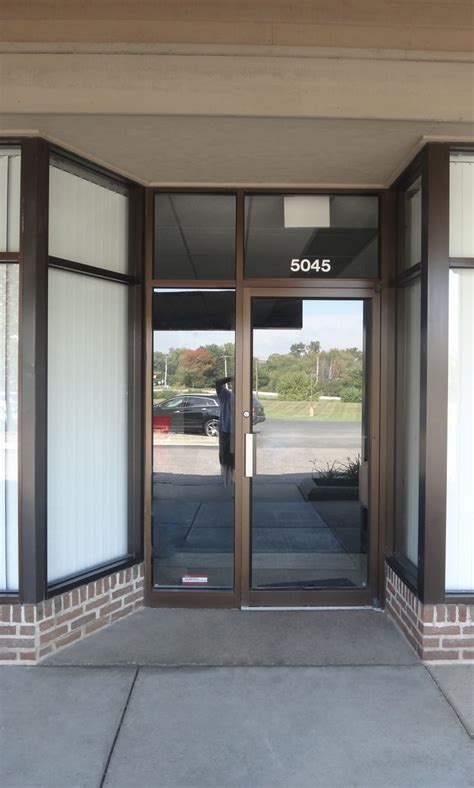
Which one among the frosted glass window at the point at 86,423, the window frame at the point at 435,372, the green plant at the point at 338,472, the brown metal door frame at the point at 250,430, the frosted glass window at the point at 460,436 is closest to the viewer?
the window frame at the point at 435,372

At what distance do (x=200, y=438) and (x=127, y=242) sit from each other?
5.16 feet

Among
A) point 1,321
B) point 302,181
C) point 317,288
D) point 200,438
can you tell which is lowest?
point 200,438

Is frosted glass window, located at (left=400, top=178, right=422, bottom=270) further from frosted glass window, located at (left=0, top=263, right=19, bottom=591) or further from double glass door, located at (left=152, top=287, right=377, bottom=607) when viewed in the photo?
frosted glass window, located at (left=0, top=263, right=19, bottom=591)

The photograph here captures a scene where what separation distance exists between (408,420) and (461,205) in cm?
145

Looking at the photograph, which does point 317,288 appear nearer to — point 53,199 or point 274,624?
point 53,199

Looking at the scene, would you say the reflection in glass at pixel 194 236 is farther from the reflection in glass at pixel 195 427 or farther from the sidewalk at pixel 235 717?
the sidewalk at pixel 235 717

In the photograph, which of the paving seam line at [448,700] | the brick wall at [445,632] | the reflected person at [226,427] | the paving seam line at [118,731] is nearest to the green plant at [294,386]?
the reflected person at [226,427]

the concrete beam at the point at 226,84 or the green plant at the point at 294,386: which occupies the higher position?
the concrete beam at the point at 226,84

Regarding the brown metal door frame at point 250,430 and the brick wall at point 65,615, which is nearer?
the brick wall at point 65,615

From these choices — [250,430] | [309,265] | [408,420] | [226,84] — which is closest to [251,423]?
[250,430]

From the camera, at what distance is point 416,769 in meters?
2.50

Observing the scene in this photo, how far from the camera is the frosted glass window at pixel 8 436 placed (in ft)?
11.7

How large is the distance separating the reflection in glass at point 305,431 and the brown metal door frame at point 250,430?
57 millimetres

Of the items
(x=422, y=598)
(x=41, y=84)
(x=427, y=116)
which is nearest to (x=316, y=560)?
(x=422, y=598)
